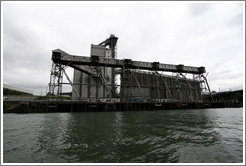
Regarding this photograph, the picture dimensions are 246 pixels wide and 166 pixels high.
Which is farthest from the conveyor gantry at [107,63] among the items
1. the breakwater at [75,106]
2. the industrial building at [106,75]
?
the breakwater at [75,106]

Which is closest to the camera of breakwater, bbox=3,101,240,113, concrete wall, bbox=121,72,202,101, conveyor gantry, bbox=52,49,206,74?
breakwater, bbox=3,101,240,113

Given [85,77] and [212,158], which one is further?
[85,77]

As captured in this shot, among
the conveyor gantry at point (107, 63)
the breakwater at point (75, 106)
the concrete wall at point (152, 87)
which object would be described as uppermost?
the conveyor gantry at point (107, 63)

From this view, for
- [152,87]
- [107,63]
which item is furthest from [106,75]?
[152,87]

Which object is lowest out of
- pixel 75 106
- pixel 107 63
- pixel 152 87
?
pixel 75 106

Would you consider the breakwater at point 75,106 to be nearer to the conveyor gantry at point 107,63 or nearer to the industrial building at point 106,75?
the industrial building at point 106,75

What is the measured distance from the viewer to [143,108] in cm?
2912

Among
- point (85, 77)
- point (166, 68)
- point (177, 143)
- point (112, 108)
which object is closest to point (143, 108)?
point (112, 108)

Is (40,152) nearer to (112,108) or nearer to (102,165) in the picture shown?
(102,165)

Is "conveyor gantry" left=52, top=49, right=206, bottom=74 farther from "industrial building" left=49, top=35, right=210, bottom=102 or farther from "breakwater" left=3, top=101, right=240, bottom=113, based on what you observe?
"breakwater" left=3, top=101, right=240, bottom=113

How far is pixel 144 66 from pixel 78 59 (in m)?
19.4

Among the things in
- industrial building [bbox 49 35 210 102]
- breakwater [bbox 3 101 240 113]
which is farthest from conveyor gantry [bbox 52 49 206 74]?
breakwater [bbox 3 101 240 113]

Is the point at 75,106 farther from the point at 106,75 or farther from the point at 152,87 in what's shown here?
the point at 152,87

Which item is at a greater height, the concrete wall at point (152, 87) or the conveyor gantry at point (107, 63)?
the conveyor gantry at point (107, 63)
